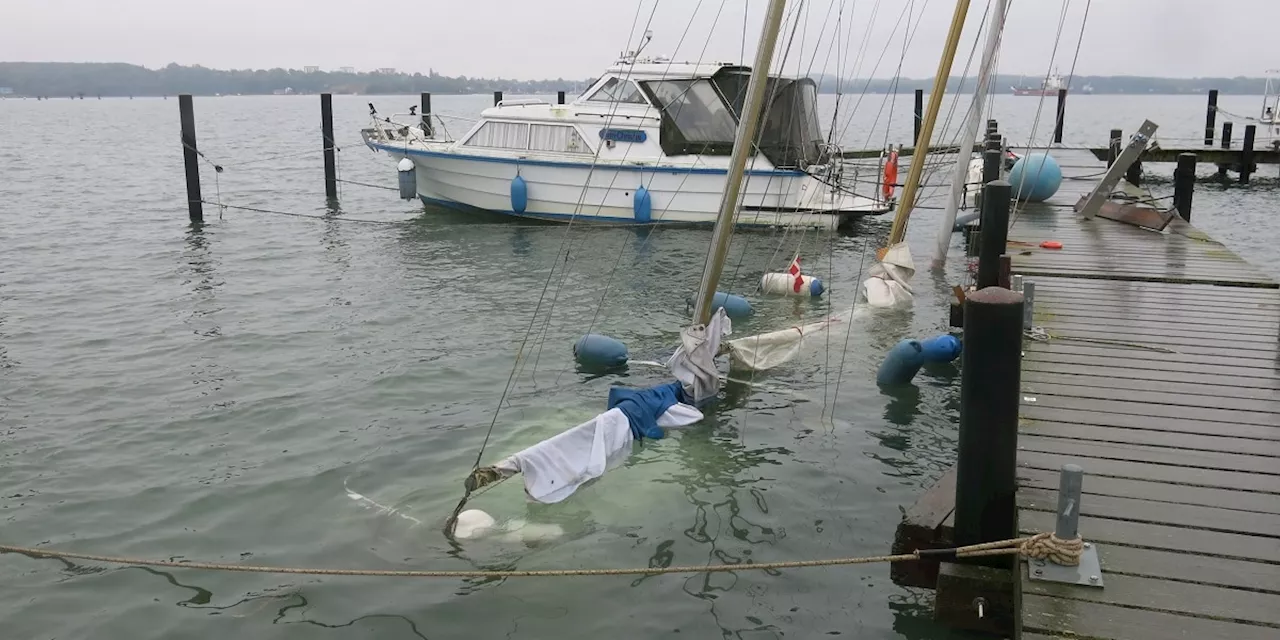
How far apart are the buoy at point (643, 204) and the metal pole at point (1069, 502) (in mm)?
18253

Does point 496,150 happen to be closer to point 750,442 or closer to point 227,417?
point 227,417

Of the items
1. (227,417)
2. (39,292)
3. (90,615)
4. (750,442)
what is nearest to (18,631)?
(90,615)

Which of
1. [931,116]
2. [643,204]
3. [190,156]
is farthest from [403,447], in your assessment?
[190,156]

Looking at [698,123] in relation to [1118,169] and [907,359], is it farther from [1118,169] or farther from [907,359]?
[907,359]

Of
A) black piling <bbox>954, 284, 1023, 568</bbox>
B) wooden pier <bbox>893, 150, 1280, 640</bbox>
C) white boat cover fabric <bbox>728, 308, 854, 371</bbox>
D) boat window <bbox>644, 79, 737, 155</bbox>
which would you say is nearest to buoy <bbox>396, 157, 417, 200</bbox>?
boat window <bbox>644, 79, 737, 155</bbox>

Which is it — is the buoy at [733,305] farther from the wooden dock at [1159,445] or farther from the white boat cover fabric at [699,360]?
the white boat cover fabric at [699,360]

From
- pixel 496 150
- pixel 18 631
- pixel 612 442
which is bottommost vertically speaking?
pixel 18 631

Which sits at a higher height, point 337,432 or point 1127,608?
point 1127,608

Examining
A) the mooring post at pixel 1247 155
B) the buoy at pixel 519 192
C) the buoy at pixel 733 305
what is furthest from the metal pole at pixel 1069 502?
the mooring post at pixel 1247 155

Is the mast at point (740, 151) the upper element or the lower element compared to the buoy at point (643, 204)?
upper

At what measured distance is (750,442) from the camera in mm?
10039

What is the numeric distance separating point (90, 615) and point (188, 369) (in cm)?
616

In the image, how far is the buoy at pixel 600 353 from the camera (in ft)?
40.8

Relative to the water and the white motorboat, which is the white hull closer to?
the white motorboat
